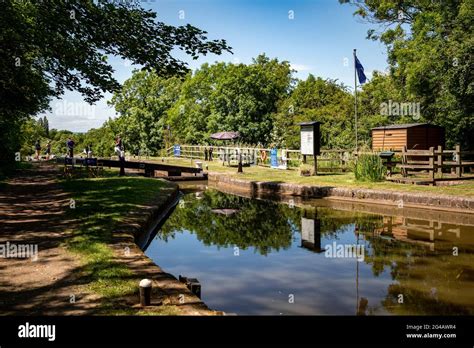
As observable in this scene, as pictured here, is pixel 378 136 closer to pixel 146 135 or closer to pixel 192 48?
pixel 192 48

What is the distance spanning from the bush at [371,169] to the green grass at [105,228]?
9.24 m

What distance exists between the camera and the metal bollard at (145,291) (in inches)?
218

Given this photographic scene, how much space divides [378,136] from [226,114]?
27728 millimetres

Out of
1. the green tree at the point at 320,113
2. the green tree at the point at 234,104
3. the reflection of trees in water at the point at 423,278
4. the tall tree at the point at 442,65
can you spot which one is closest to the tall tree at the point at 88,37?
the reflection of trees in water at the point at 423,278

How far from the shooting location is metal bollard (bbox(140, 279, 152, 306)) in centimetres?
553

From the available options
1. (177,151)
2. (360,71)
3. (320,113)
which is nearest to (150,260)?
(360,71)

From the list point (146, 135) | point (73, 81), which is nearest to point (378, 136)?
point (73, 81)

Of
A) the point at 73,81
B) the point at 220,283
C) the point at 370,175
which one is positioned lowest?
the point at 220,283

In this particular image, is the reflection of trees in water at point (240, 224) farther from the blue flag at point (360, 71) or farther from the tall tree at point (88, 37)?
the blue flag at point (360, 71)

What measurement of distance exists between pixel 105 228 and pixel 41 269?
3.05 metres

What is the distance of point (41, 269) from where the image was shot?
25.0 ft

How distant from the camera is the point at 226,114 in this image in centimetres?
5038

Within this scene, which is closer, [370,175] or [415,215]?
[415,215]

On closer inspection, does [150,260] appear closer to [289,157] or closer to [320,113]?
[289,157]
